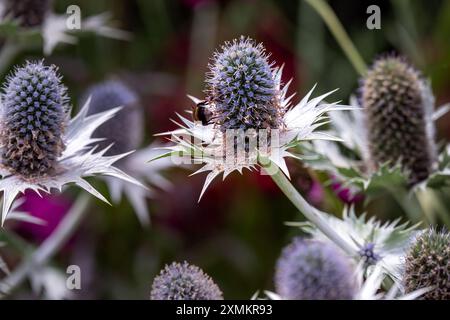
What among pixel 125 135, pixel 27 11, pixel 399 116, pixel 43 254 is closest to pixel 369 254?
pixel 399 116

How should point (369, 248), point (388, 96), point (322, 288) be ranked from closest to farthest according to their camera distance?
point (322, 288) < point (369, 248) < point (388, 96)

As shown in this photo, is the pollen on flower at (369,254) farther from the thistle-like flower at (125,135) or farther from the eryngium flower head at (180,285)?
the thistle-like flower at (125,135)

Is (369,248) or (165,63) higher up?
(165,63)

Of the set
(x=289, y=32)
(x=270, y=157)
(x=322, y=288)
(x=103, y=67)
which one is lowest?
(x=322, y=288)

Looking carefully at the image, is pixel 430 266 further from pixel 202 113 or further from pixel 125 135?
pixel 125 135

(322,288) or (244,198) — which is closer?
(322,288)

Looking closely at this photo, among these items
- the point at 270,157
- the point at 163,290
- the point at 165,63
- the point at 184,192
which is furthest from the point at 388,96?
the point at 165,63

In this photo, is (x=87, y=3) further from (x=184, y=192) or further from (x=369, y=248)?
(x=369, y=248)
